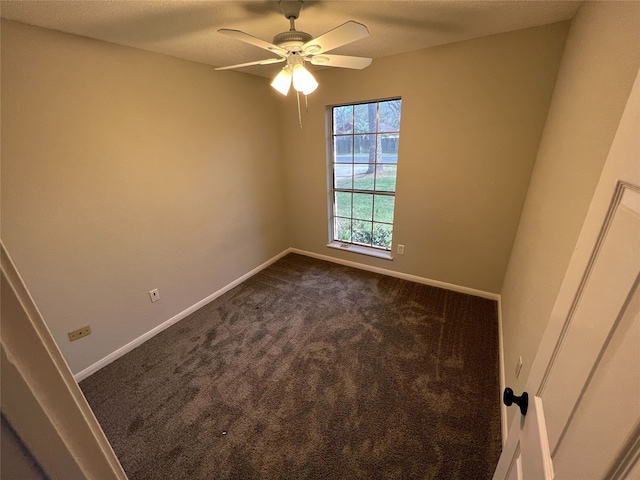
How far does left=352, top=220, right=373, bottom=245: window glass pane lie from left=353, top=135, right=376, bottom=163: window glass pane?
2.53ft

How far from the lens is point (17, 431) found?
1.10 ft

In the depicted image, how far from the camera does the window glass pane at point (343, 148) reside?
301 cm

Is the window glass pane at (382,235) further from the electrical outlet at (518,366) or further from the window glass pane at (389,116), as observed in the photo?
the electrical outlet at (518,366)

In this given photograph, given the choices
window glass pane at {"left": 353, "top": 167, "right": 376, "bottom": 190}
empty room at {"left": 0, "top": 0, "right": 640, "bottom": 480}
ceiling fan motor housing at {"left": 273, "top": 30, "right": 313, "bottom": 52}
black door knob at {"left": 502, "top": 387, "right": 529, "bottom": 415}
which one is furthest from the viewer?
window glass pane at {"left": 353, "top": 167, "right": 376, "bottom": 190}

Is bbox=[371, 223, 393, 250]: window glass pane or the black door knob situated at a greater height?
the black door knob

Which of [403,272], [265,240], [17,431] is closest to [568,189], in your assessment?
[17,431]

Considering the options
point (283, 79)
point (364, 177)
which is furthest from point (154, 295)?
point (364, 177)

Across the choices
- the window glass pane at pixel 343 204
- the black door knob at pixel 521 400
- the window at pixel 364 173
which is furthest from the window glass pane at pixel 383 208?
the black door knob at pixel 521 400

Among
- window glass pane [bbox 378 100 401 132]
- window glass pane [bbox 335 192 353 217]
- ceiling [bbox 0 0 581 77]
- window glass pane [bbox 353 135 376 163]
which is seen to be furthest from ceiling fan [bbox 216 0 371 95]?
window glass pane [bbox 335 192 353 217]

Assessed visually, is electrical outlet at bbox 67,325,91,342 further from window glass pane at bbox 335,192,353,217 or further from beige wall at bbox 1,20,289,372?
window glass pane at bbox 335,192,353,217

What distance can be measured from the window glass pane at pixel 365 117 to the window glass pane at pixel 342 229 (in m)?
1.10

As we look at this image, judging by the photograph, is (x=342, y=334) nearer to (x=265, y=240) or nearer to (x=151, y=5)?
(x=265, y=240)

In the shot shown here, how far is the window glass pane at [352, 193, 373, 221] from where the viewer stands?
123 inches

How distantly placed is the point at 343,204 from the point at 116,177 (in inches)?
90.9
